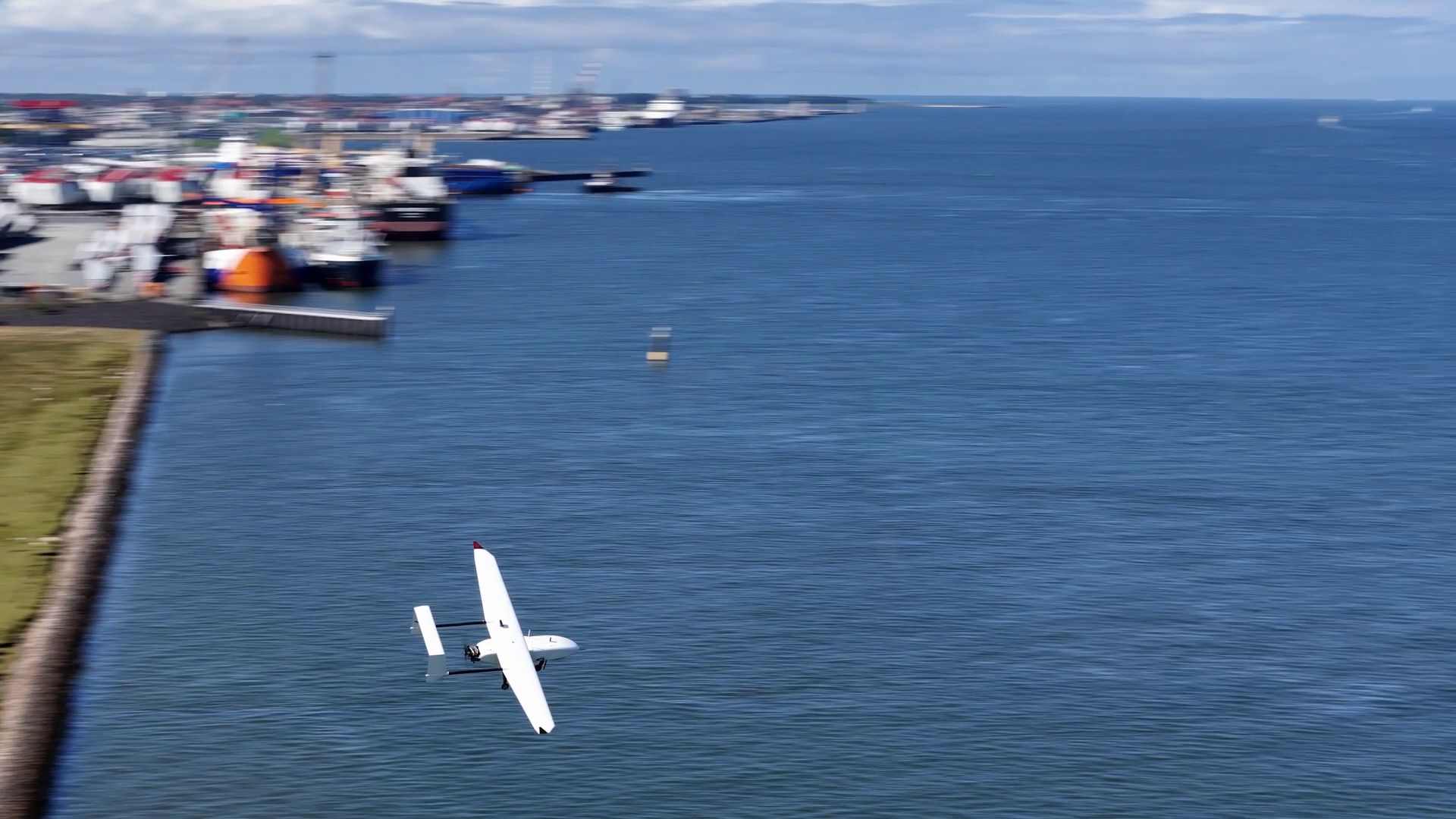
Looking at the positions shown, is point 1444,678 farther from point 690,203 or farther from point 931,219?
point 690,203

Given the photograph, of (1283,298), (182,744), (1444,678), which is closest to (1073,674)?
(1444,678)

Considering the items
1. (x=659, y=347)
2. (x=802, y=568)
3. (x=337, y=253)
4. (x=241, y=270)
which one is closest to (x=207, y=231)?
(x=337, y=253)

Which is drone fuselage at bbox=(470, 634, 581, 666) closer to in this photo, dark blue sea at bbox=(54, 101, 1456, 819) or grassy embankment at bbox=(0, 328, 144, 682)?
dark blue sea at bbox=(54, 101, 1456, 819)

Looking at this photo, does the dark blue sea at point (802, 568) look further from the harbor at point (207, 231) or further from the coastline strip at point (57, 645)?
the harbor at point (207, 231)

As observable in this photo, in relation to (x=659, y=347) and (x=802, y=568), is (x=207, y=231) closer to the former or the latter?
(x=659, y=347)

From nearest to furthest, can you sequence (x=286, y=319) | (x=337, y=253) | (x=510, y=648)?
(x=510, y=648) < (x=286, y=319) < (x=337, y=253)

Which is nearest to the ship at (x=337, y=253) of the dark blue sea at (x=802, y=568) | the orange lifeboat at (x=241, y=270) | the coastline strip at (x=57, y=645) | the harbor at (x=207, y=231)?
the harbor at (x=207, y=231)
